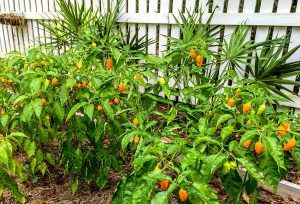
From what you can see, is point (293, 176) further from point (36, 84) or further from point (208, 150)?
point (36, 84)

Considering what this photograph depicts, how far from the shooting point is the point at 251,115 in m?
1.41

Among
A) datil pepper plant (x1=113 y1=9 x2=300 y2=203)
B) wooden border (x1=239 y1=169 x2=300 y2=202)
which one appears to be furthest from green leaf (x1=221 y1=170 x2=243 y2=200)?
wooden border (x1=239 y1=169 x2=300 y2=202)

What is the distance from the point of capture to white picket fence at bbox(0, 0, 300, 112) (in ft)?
10.7

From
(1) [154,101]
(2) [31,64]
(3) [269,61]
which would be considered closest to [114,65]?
(1) [154,101]

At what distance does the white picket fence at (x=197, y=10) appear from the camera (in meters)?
3.27

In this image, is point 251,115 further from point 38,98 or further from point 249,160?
point 38,98

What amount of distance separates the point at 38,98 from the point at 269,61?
8.17 ft

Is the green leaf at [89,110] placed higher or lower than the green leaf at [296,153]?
higher

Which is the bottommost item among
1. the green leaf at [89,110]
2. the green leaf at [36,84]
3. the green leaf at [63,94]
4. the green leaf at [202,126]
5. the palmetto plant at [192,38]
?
the green leaf at [89,110]

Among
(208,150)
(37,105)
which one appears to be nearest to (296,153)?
(208,150)

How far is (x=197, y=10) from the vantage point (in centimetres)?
355

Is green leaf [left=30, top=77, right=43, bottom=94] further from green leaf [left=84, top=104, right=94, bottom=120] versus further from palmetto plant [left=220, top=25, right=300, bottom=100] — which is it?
palmetto plant [left=220, top=25, right=300, bottom=100]

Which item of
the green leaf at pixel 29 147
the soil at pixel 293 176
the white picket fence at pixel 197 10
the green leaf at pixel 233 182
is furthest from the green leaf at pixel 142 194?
the soil at pixel 293 176

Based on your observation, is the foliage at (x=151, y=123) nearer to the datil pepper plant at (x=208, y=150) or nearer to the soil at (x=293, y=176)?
the datil pepper plant at (x=208, y=150)
